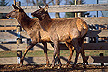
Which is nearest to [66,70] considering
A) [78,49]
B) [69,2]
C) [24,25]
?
[78,49]

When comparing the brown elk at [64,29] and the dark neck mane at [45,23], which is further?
the dark neck mane at [45,23]

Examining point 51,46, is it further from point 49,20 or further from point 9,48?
point 9,48

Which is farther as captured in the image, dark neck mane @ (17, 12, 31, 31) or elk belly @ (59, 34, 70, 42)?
dark neck mane @ (17, 12, 31, 31)

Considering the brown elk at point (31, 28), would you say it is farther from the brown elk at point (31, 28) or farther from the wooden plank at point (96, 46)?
the wooden plank at point (96, 46)

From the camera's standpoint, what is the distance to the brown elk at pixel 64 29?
5.73 metres

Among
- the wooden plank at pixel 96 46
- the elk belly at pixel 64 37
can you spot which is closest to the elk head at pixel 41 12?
the elk belly at pixel 64 37

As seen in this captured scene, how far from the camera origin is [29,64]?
7.23 meters

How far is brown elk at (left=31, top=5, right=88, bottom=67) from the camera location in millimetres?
5727

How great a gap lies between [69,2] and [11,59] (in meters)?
21.5

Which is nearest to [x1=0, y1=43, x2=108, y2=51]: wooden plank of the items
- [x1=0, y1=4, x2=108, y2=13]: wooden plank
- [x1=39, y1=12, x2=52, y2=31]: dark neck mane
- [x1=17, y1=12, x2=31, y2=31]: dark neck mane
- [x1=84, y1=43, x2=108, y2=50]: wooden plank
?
[x1=84, y1=43, x2=108, y2=50]: wooden plank

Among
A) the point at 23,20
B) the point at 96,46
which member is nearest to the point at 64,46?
the point at 96,46

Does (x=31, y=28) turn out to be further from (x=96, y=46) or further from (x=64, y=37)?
(x=96, y=46)

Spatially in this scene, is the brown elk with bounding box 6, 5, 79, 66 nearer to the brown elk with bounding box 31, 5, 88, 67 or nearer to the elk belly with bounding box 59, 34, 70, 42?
the brown elk with bounding box 31, 5, 88, 67

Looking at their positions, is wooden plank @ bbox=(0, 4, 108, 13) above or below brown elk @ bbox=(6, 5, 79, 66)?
above
